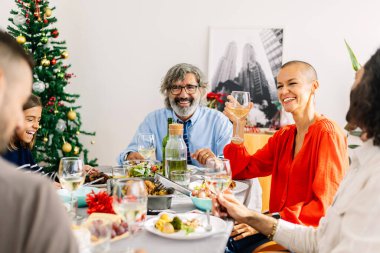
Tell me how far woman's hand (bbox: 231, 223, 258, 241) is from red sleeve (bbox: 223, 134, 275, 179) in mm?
533

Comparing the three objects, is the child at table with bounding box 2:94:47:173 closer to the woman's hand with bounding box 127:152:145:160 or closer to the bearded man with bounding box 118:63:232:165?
the woman's hand with bounding box 127:152:145:160

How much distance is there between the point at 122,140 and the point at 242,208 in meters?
3.38

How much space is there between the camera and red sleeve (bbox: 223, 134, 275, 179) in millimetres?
2156

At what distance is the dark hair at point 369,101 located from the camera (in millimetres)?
1097

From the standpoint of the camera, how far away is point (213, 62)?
4309mm

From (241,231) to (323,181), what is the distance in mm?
415

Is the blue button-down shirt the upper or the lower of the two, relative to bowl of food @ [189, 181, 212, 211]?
upper

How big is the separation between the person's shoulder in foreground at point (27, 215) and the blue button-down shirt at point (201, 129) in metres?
2.09

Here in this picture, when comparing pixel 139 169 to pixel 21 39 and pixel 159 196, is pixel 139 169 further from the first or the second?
pixel 21 39

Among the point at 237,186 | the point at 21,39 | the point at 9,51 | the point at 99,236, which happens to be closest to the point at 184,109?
the point at 237,186

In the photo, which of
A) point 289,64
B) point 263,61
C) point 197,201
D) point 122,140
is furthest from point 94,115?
point 197,201

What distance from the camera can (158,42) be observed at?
445 centimetres

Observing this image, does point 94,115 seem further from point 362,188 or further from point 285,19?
point 362,188

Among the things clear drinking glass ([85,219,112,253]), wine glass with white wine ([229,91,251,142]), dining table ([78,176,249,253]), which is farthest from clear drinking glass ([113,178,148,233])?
wine glass with white wine ([229,91,251,142])
